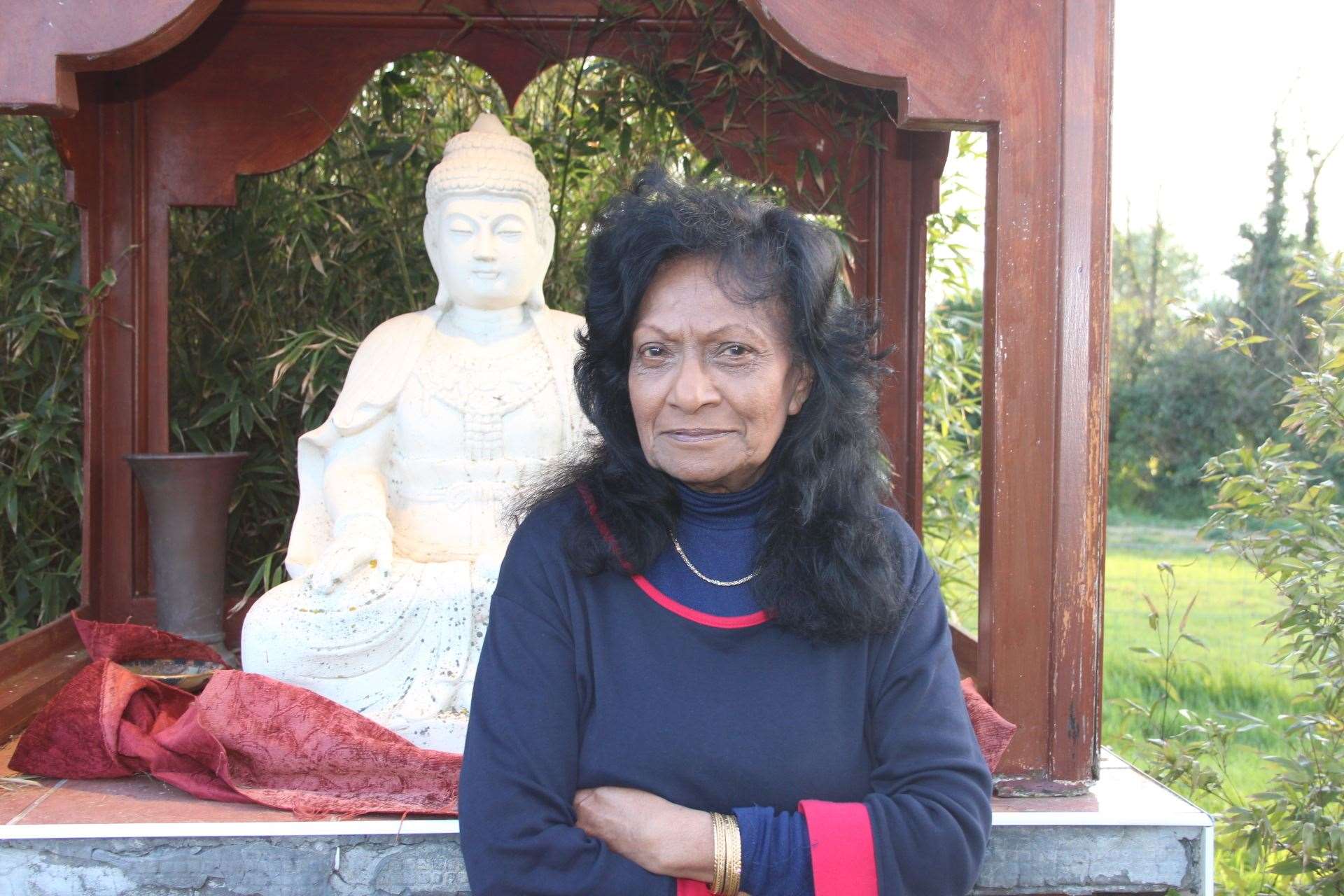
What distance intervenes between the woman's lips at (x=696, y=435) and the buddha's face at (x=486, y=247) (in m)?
1.60

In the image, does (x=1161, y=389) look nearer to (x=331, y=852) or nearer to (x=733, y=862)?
(x=331, y=852)

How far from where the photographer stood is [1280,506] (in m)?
2.92

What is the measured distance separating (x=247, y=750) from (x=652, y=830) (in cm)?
126

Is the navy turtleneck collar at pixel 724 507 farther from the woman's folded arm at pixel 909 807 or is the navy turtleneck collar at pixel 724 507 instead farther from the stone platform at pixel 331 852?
the stone platform at pixel 331 852

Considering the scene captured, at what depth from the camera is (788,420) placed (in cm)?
171

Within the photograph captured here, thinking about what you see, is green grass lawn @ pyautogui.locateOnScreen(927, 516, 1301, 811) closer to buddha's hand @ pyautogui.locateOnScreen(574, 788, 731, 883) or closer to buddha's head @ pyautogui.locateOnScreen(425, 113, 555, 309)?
buddha's head @ pyautogui.locateOnScreen(425, 113, 555, 309)

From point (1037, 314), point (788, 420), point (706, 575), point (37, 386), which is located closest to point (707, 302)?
point (788, 420)

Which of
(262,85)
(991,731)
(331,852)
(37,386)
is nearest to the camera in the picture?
(331,852)

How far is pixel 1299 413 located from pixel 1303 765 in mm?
815

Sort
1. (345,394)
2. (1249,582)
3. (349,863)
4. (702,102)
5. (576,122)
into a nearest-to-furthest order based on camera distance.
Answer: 1. (349,863)
2. (345,394)
3. (702,102)
4. (576,122)
5. (1249,582)

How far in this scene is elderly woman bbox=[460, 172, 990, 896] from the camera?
1.49 meters

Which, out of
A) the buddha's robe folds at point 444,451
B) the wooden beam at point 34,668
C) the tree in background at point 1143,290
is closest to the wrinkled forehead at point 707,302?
the buddha's robe folds at point 444,451

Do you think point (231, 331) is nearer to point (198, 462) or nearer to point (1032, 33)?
point (198, 462)

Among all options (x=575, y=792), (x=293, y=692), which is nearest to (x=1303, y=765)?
(x=575, y=792)
